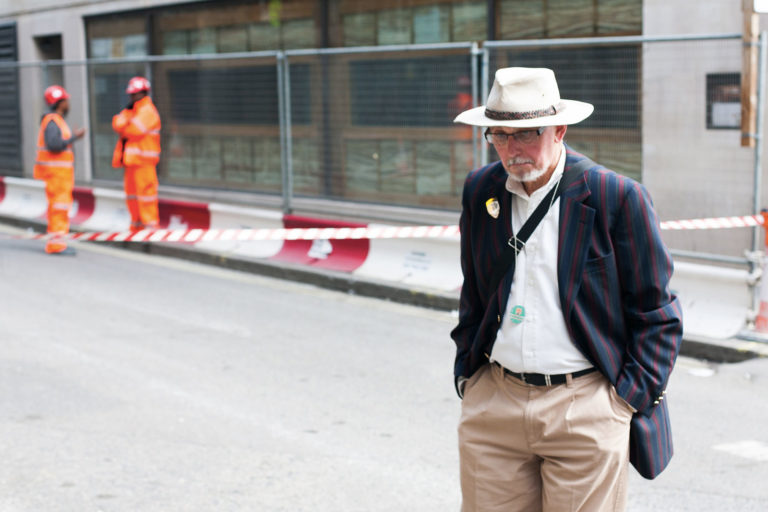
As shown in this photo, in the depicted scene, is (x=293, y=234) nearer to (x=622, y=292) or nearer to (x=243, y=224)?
(x=243, y=224)

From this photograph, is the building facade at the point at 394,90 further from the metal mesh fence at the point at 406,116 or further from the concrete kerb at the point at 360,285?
the concrete kerb at the point at 360,285

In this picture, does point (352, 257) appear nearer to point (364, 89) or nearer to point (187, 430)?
point (364, 89)

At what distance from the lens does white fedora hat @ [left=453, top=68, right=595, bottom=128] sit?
311cm

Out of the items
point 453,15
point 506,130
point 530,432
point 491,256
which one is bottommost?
point 530,432

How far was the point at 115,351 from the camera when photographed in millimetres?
8023

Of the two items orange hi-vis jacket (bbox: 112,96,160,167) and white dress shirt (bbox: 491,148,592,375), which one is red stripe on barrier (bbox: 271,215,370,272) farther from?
white dress shirt (bbox: 491,148,592,375)

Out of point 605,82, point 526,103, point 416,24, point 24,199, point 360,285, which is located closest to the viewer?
point 526,103

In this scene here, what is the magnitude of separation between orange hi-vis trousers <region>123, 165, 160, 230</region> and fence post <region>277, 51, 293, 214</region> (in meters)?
1.89

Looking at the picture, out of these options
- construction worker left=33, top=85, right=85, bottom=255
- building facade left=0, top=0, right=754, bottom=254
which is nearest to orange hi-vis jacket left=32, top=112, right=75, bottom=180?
construction worker left=33, top=85, right=85, bottom=255

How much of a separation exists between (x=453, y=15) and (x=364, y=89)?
1.63 m

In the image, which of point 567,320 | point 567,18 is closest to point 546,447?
point 567,320

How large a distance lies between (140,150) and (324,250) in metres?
2.92

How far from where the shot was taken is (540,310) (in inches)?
125

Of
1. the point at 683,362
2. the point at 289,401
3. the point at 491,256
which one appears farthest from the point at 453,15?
the point at 491,256
